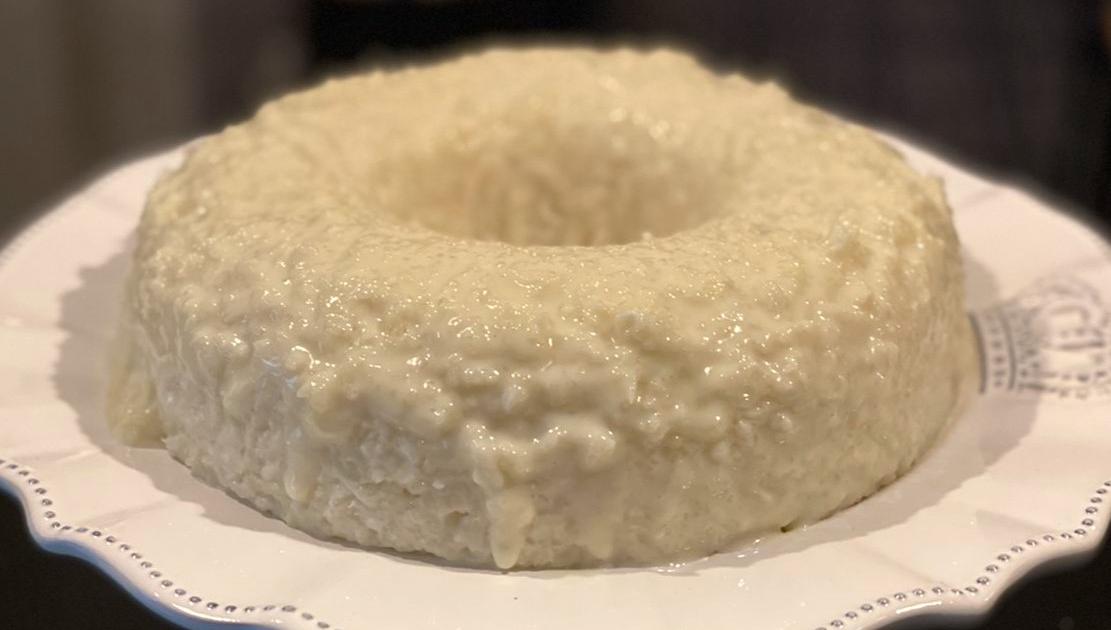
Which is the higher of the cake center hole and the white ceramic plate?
the cake center hole

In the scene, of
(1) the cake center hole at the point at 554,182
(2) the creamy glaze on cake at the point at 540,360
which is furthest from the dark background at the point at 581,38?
(2) the creamy glaze on cake at the point at 540,360

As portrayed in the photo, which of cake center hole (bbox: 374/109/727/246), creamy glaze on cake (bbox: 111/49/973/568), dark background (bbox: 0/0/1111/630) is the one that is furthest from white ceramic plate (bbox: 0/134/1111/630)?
dark background (bbox: 0/0/1111/630)

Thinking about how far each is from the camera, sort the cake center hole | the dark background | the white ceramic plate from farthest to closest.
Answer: the dark background
the cake center hole
the white ceramic plate

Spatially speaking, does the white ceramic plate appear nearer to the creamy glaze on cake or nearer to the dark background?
the creamy glaze on cake

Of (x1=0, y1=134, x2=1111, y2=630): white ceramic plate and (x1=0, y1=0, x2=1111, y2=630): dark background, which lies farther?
(x1=0, y1=0, x2=1111, y2=630): dark background

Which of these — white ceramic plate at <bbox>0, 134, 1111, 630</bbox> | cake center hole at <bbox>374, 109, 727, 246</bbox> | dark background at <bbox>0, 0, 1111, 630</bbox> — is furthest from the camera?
dark background at <bbox>0, 0, 1111, 630</bbox>

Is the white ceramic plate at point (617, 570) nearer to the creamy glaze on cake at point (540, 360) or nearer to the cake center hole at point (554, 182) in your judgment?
the creamy glaze on cake at point (540, 360)
